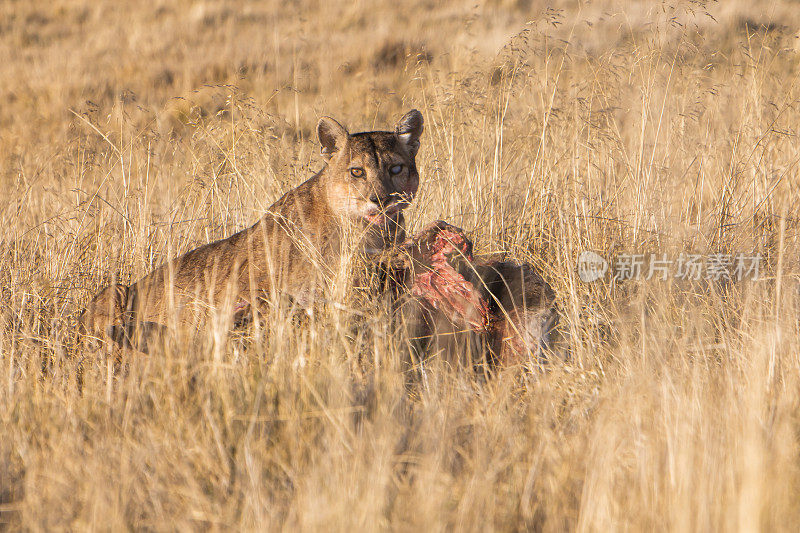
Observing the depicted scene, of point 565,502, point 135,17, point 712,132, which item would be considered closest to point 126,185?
point 565,502

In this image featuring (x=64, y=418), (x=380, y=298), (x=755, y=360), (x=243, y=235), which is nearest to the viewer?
(x=64, y=418)

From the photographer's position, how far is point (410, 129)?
5.23 meters

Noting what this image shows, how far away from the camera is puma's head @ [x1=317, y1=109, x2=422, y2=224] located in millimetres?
4773

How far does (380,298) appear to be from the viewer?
164 inches

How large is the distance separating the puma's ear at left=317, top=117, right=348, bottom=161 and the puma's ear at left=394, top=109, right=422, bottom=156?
0.38 m

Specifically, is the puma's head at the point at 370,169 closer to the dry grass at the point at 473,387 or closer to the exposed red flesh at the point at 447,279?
the exposed red flesh at the point at 447,279

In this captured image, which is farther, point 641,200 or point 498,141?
point 498,141

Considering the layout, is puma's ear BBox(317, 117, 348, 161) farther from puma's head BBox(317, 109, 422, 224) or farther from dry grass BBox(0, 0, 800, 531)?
dry grass BBox(0, 0, 800, 531)

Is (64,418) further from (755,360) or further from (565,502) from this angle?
(755,360)

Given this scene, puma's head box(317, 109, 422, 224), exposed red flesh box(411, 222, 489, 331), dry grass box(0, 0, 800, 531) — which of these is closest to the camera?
dry grass box(0, 0, 800, 531)

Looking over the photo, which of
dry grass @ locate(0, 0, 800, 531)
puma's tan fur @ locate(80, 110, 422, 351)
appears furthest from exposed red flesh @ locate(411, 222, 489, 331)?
dry grass @ locate(0, 0, 800, 531)

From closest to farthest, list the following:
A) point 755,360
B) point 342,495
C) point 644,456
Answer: point 342,495, point 644,456, point 755,360

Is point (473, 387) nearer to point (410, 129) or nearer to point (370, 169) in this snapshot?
point (370, 169)

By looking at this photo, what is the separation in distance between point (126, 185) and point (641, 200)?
3862 mm
